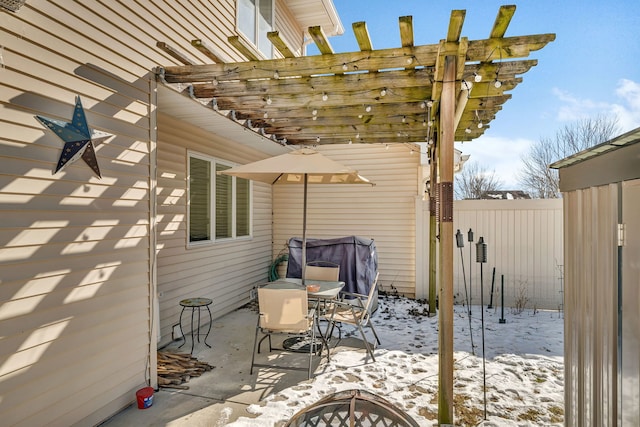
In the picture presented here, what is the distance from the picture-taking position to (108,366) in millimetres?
3076

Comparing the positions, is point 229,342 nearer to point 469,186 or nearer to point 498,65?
point 498,65

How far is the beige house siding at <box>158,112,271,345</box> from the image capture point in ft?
15.6

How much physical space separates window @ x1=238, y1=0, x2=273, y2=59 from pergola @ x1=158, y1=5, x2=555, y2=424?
70.8 inches

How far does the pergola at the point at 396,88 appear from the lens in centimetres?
288

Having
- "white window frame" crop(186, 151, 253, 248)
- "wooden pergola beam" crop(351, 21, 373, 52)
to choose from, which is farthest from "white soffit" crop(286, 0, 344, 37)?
"wooden pergola beam" crop(351, 21, 373, 52)

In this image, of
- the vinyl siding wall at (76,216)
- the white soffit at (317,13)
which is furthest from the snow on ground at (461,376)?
the white soffit at (317,13)

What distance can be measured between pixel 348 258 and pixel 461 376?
2.83 m

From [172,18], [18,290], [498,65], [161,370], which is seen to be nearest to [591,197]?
[498,65]

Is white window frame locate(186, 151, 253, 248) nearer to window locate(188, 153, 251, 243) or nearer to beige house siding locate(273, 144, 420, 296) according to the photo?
window locate(188, 153, 251, 243)

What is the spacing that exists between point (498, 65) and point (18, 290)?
160 inches

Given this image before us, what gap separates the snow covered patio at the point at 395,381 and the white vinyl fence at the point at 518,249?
4.12ft

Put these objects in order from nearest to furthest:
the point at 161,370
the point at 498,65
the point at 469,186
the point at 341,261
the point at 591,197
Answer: the point at 591,197 → the point at 498,65 → the point at 161,370 → the point at 341,261 → the point at 469,186

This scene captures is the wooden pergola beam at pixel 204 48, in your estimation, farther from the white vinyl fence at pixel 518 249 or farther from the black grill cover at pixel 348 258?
the white vinyl fence at pixel 518 249

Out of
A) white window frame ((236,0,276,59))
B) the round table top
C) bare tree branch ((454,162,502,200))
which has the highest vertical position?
white window frame ((236,0,276,59))
